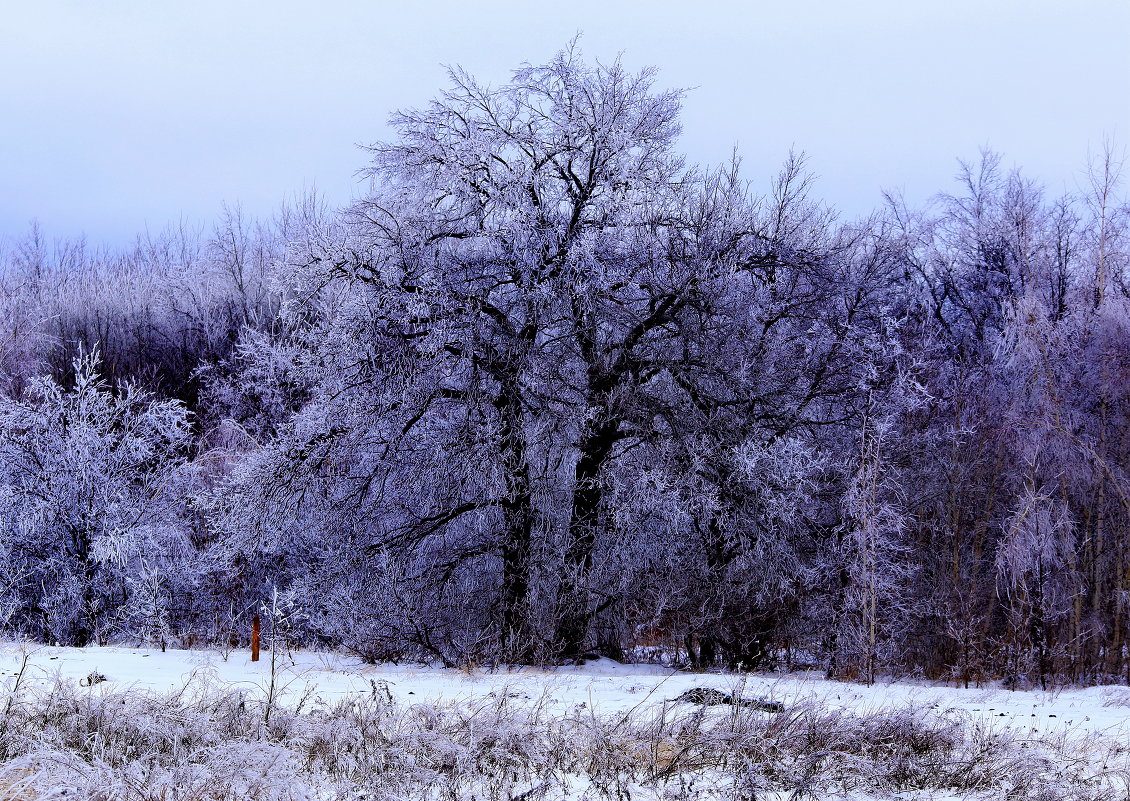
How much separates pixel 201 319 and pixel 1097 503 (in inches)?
1534

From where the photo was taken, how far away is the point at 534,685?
11719mm

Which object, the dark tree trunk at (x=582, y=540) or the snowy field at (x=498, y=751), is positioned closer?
the snowy field at (x=498, y=751)

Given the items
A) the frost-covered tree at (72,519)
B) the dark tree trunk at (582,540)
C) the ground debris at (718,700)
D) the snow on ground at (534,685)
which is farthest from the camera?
the frost-covered tree at (72,519)

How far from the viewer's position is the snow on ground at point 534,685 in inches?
399

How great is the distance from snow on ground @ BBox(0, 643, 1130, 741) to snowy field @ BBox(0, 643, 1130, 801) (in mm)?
263

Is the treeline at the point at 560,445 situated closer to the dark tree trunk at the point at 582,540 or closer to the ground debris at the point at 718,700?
the dark tree trunk at the point at 582,540

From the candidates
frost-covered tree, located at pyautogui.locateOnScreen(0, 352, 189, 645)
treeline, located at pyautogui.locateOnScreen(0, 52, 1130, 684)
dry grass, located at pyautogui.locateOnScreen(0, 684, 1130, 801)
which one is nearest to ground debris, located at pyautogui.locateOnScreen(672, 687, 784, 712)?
dry grass, located at pyautogui.locateOnScreen(0, 684, 1130, 801)

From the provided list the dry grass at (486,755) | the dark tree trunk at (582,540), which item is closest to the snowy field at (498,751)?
the dry grass at (486,755)

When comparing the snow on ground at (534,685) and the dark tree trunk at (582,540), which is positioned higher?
the dark tree trunk at (582,540)

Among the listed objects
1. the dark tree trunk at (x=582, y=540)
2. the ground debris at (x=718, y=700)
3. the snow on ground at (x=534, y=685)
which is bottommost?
the snow on ground at (x=534, y=685)

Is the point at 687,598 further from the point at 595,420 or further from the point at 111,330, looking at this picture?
the point at 111,330

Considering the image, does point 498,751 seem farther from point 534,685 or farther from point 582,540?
point 582,540

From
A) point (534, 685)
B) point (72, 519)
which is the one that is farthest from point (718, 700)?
point (72, 519)

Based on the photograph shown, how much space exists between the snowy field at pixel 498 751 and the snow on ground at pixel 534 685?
0.86ft
